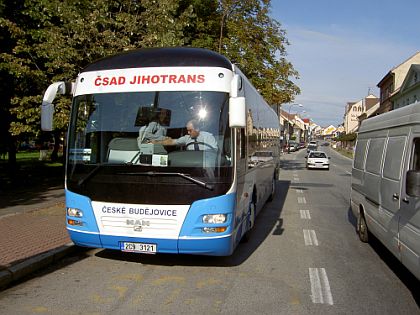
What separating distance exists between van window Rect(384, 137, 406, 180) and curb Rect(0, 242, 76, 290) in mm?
5078

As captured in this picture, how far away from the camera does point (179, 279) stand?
18.4 ft

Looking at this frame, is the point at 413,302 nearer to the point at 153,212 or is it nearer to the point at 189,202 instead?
the point at 189,202

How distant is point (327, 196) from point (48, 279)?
11.9 metres

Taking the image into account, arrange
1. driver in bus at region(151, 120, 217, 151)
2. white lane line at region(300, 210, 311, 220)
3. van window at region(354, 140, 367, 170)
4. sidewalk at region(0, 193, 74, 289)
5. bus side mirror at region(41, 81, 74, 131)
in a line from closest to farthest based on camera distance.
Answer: driver in bus at region(151, 120, 217, 151) → sidewalk at region(0, 193, 74, 289) → bus side mirror at region(41, 81, 74, 131) → van window at region(354, 140, 367, 170) → white lane line at region(300, 210, 311, 220)

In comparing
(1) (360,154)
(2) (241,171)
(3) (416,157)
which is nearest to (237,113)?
(2) (241,171)

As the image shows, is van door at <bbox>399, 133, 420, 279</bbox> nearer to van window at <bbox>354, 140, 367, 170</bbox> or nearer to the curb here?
van window at <bbox>354, 140, 367, 170</bbox>

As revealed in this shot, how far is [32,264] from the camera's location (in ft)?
19.3

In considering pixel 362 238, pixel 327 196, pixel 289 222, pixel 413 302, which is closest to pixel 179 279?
pixel 413 302

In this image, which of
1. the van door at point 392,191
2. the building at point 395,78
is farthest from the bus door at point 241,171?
the building at point 395,78

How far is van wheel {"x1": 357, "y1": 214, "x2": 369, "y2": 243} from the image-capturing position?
7.88 meters

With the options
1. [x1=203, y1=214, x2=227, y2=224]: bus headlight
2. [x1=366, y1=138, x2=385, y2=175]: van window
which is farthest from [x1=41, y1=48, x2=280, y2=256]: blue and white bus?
[x1=366, y1=138, x2=385, y2=175]: van window

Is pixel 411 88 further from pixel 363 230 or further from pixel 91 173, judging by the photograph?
pixel 91 173

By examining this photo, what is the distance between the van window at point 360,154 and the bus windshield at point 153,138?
3855mm

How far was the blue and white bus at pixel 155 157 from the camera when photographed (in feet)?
18.0
